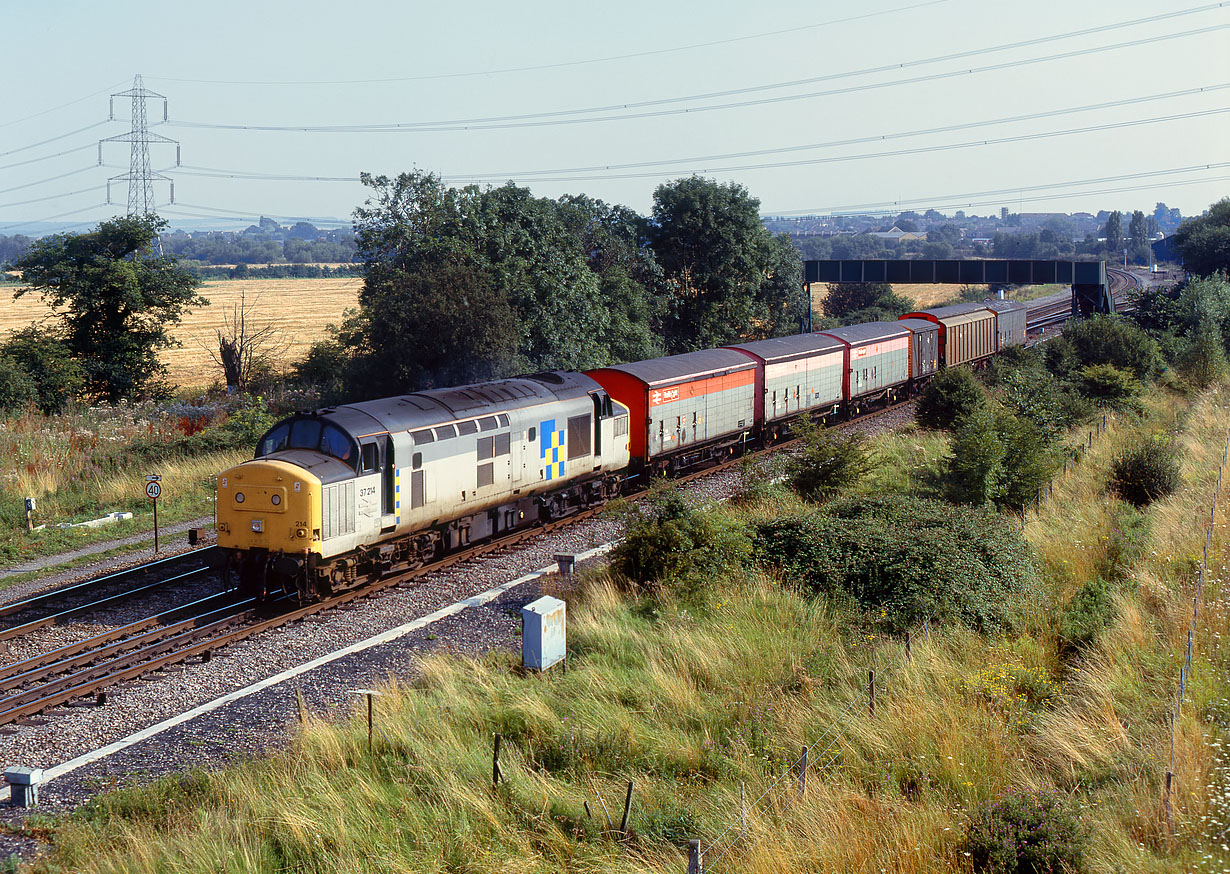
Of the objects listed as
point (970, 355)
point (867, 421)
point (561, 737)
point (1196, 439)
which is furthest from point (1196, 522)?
point (970, 355)

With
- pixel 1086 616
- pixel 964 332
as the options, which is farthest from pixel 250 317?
pixel 1086 616

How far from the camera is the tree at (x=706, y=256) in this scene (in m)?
61.2

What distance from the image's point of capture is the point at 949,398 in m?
36.8

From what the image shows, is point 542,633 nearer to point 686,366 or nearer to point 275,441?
point 275,441

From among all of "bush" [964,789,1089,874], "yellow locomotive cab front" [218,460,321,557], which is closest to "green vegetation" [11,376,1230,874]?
"bush" [964,789,1089,874]

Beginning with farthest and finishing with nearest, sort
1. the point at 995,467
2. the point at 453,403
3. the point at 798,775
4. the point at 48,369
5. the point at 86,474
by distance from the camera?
the point at 48,369
the point at 86,474
the point at 995,467
the point at 453,403
the point at 798,775

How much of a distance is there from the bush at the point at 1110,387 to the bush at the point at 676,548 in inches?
1044

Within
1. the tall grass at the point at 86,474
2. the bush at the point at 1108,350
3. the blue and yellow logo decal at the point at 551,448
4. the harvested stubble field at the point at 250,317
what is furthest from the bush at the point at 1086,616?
the harvested stubble field at the point at 250,317

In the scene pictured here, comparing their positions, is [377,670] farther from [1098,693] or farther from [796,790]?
[1098,693]

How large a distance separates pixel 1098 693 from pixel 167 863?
10.1 m

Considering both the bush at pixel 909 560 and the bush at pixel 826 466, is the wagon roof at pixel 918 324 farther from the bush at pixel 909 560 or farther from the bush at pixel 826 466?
the bush at pixel 909 560

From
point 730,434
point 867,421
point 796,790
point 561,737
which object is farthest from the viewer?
point 867,421

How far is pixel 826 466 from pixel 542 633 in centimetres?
1372

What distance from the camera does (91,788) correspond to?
12.1m
